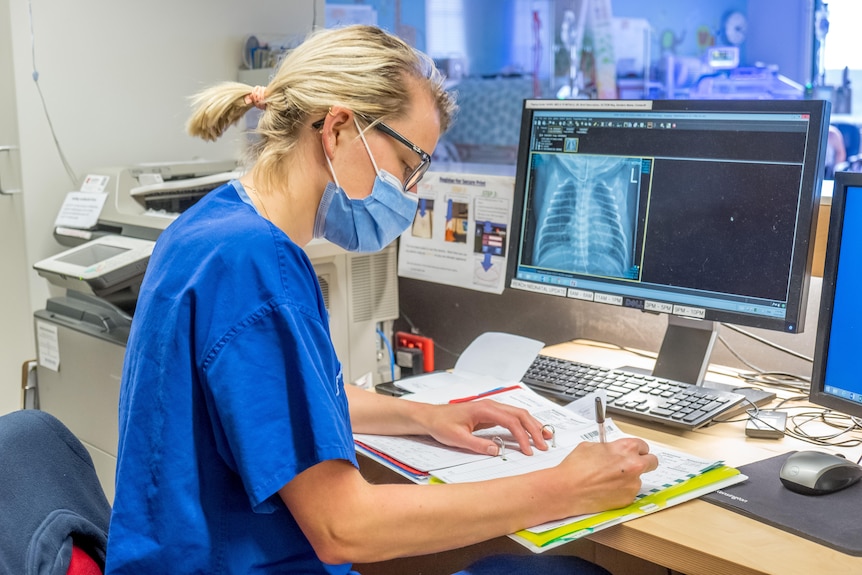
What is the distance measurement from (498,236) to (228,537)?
97 centimetres

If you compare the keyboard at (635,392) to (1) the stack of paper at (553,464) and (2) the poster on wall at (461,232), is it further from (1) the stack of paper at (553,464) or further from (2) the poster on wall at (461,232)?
(2) the poster on wall at (461,232)

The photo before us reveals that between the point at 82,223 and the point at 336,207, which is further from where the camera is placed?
the point at 82,223

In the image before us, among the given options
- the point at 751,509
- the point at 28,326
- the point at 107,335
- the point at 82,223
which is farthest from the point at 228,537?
the point at 28,326

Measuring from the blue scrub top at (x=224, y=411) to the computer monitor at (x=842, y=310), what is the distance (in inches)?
27.1

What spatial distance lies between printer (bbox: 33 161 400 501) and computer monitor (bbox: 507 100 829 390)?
406mm

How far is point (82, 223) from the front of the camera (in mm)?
2238

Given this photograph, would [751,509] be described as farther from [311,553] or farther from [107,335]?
[107,335]

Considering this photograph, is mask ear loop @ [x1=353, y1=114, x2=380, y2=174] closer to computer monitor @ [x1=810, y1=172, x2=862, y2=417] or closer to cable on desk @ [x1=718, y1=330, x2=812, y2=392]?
computer monitor @ [x1=810, y1=172, x2=862, y2=417]

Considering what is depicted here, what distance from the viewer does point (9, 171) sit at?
2.36m

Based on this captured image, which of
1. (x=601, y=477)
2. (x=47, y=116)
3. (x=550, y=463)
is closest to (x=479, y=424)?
(x=550, y=463)

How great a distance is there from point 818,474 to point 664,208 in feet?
1.76

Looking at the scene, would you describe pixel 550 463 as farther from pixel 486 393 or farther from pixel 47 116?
pixel 47 116

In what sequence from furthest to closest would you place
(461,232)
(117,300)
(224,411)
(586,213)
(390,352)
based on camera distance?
(117,300)
(390,352)
(461,232)
(586,213)
(224,411)

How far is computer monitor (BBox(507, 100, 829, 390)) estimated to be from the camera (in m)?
1.32
